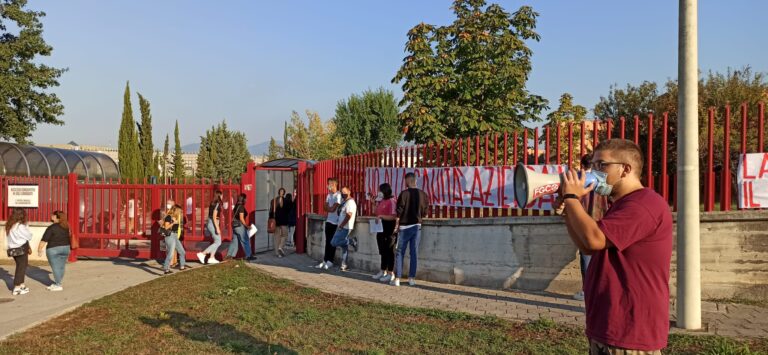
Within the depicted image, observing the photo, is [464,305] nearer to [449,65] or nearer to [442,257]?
[442,257]

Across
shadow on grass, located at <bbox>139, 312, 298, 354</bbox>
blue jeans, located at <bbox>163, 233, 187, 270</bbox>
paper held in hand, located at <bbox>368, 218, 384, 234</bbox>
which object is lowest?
shadow on grass, located at <bbox>139, 312, 298, 354</bbox>

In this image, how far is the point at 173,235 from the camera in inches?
485

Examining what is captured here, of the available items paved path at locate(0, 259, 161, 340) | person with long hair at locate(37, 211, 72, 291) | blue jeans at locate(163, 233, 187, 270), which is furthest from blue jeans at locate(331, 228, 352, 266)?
person with long hair at locate(37, 211, 72, 291)

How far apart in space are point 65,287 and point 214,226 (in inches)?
129

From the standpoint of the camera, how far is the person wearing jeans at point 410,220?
387 inches

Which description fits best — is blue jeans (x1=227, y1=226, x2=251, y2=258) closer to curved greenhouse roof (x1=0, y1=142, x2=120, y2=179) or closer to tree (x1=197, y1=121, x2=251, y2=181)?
curved greenhouse roof (x1=0, y1=142, x2=120, y2=179)

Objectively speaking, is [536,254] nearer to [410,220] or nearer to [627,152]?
[410,220]

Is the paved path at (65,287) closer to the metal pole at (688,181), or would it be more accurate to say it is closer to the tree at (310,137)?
the metal pole at (688,181)

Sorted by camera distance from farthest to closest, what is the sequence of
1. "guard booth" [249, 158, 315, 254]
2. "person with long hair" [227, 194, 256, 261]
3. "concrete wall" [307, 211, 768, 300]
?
"guard booth" [249, 158, 315, 254], "person with long hair" [227, 194, 256, 261], "concrete wall" [307, 211, 768, 300]

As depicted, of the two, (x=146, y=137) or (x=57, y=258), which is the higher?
(x=146, y=137)

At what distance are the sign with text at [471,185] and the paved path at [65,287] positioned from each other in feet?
17.9

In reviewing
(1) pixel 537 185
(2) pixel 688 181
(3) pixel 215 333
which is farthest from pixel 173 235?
(1) pixel 537 185

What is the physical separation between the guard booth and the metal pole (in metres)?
9.74

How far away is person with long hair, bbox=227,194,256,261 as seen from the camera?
13.4 metres
